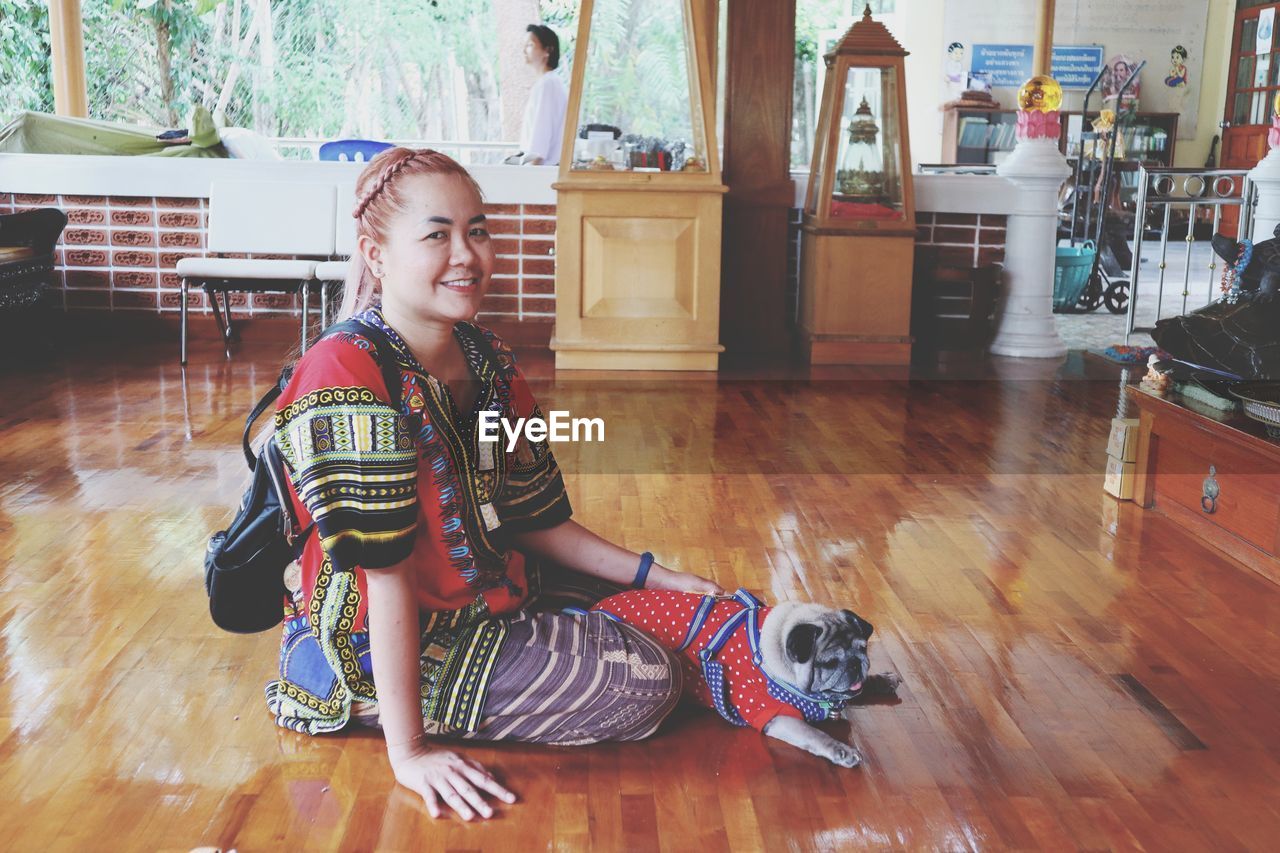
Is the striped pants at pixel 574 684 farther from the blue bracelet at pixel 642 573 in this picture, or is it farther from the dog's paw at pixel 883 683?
the dog's paw at pixel 883 683

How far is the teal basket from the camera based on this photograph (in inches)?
301

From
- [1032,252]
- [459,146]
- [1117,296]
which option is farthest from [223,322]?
[1117,296]

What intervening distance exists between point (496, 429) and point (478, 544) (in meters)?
0.19

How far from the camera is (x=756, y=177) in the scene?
5.88 m

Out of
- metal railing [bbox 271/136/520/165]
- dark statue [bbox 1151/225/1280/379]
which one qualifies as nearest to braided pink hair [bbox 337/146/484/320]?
dark statue [bbox 1151/225/1280/379]

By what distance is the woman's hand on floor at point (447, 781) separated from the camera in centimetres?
174

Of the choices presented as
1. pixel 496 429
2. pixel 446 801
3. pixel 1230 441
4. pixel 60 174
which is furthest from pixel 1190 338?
pixel 60 174

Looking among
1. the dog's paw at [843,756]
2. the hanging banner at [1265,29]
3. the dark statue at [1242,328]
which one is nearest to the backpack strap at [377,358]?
the dog's paw at [843,756]

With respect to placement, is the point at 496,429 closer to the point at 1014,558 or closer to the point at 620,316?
the point at 1014,558

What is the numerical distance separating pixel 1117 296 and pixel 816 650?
6.78 meters

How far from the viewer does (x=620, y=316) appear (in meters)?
5.46

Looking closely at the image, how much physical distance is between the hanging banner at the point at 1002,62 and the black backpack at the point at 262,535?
13.0 m

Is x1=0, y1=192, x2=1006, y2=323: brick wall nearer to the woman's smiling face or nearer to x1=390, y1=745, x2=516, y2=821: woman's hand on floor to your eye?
the woman's smiling face

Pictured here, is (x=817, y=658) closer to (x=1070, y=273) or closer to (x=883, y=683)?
(x=883, y=683)
